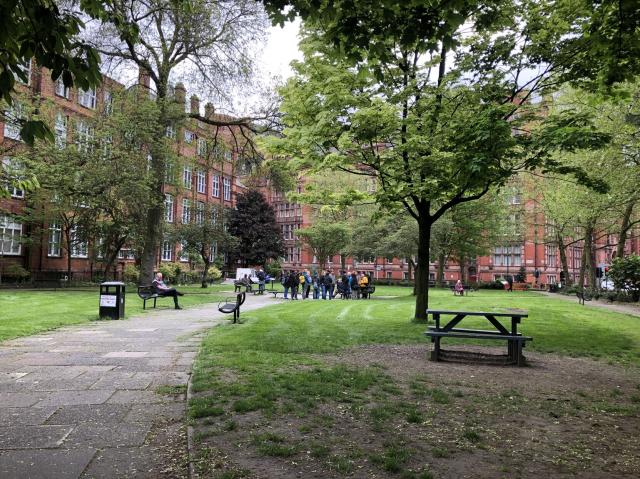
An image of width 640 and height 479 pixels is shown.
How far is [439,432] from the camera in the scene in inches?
181

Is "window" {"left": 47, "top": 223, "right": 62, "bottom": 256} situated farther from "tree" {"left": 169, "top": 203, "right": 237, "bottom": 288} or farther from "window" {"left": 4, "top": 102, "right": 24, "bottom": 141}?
"tree" {"left": 169, "top": 203, "right": 237, "bottom": 288}

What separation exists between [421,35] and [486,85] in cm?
650

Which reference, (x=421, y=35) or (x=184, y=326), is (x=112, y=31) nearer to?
(x=184, y=326)

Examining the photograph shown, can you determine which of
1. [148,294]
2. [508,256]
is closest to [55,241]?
[148,294]

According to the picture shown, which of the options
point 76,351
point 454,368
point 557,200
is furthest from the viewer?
point 557,200

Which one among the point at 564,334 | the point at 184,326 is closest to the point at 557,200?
the point at 564,334

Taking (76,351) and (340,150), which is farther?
(340,150)

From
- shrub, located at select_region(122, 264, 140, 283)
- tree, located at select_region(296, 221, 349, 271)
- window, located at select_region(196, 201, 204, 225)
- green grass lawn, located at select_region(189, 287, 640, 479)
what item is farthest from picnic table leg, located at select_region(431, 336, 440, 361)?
tree, located at select_region(296, 221, 349, 271)

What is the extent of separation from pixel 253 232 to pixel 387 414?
174 ft

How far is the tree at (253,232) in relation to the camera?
2259 inches

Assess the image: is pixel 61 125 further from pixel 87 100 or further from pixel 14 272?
pixel 87 100

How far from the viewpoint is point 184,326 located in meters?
12.9

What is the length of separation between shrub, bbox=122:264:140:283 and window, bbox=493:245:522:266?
4648 centimetres

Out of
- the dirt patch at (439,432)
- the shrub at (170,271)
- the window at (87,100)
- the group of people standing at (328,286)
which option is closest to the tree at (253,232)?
the shrub at (170,271)
